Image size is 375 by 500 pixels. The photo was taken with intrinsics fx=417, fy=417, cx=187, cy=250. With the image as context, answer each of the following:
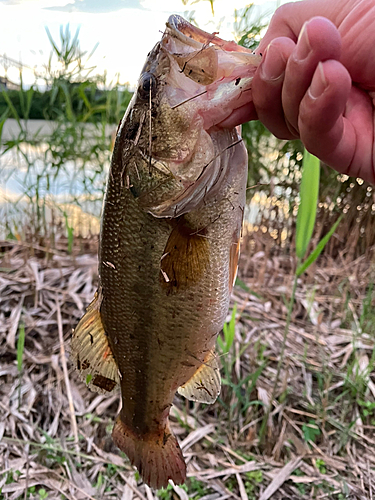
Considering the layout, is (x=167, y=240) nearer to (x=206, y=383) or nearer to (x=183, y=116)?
(x=183, y=116)

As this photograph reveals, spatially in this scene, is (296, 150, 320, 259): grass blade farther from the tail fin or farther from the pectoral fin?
the tail fin

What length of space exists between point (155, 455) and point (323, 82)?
1.12m

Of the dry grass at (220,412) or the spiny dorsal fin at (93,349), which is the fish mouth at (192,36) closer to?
the spiny dorsal fin at (93,349)

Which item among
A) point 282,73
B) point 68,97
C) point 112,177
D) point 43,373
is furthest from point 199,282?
point 68,97

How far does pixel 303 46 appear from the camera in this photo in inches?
30.4

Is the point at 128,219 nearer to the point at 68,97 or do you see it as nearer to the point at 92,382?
the point at 92,382

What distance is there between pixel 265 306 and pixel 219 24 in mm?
1939

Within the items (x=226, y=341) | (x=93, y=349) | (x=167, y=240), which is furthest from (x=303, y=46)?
(x=226, y=341)

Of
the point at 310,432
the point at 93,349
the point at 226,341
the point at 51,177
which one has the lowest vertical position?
the point at 310,432

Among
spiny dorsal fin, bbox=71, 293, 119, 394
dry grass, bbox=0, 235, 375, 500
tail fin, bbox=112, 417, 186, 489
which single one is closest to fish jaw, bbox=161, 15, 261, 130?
spiny dorsal fin, bbox=71, 293, 119, 394

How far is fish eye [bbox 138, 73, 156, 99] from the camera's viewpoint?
1.01 metres

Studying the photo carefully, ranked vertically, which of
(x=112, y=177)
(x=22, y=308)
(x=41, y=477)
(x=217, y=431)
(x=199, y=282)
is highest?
(x=112, y=177)

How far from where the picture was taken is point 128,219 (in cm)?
107

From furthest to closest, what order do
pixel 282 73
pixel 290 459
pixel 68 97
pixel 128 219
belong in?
pixel 68 97
pixel 290 459
pixel 128 219
pixel 282 73
